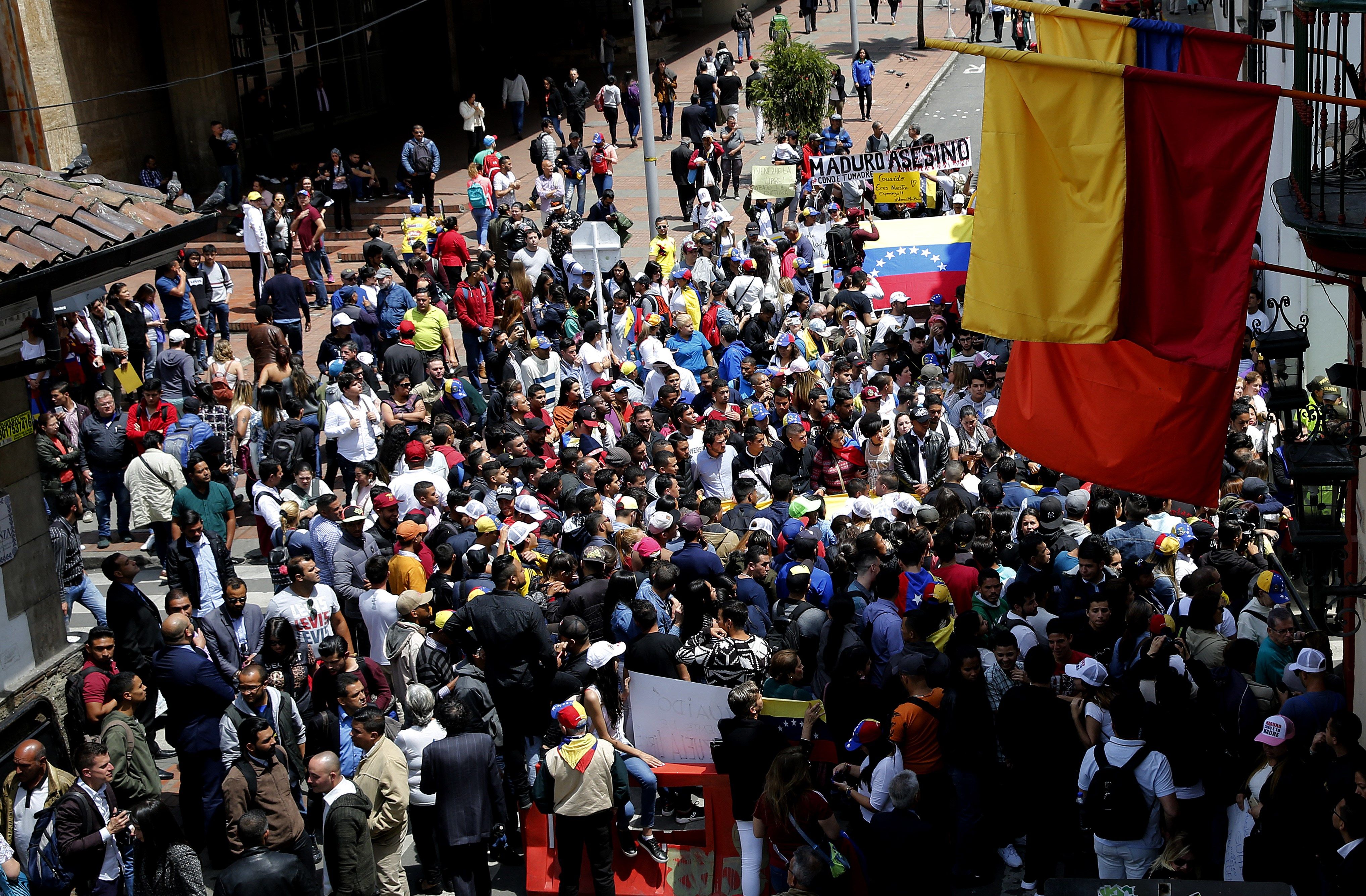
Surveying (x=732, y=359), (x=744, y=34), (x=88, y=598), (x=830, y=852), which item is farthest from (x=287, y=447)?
(x=744, y=34)

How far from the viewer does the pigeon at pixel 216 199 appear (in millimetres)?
17269

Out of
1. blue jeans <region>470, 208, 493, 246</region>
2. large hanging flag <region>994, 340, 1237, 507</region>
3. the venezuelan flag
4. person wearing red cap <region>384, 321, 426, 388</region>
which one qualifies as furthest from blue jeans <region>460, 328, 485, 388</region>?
large hanging flag <region>994, 340, 1237, 507</region>

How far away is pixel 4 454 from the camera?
9.54 meters

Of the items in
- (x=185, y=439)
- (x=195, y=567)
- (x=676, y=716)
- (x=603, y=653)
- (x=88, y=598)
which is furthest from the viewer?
(x=185, y=439)

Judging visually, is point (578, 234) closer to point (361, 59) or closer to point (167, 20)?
point (167, 20)

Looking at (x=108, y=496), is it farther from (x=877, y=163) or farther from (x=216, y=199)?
(x=877, y=163)

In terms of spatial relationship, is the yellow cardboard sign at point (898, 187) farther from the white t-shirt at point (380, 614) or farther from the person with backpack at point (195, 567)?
the white t-shirt at point (380, 614)

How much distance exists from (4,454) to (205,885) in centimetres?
319

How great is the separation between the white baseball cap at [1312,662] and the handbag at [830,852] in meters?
2.77

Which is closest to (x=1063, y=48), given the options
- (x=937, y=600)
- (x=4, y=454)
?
(x=937, y=600)

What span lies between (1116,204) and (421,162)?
1849 centimetres

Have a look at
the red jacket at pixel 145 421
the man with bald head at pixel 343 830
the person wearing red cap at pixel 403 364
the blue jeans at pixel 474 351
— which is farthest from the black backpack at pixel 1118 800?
the blue jeans at pixel 474 351

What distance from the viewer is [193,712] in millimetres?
9164

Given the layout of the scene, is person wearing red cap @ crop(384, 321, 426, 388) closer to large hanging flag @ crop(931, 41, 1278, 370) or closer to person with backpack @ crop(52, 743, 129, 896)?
person with backpack @ crop(52, 743, 129, 896)
